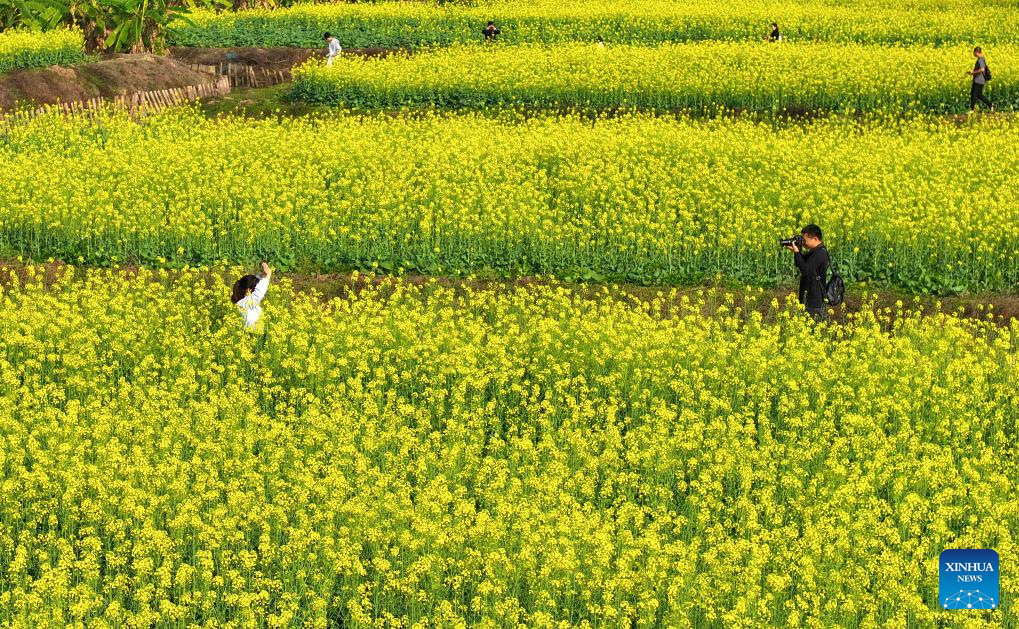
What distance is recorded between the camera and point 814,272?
18.6 m

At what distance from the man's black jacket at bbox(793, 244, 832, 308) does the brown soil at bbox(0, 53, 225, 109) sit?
23.1m

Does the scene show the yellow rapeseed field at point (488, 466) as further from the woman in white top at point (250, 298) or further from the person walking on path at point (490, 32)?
the person walking on path at point (490, 32)

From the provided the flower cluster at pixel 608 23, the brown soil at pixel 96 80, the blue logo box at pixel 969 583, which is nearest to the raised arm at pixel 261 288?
the blue logo box at pixel 969 583

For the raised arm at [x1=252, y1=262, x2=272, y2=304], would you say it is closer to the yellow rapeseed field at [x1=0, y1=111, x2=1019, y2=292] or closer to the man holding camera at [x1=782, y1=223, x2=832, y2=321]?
the yellow rapeseed field at [x1=0, y1=111, x2=1019, y2=292]

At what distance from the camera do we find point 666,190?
83.1 ft

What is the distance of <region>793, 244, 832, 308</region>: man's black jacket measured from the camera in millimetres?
18438

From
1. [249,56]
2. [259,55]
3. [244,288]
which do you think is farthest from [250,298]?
[259,55]

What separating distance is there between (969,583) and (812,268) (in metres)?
7.24

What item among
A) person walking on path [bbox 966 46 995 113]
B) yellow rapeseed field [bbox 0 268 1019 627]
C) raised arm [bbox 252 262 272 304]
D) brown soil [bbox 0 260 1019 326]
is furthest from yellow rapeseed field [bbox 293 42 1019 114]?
raised arm [bbox 252 262 272 304]

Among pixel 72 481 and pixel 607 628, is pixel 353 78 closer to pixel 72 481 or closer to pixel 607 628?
pixel 72 481

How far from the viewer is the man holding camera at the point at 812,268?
1839 centimetres

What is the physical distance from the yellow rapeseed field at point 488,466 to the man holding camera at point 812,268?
1.73 ft

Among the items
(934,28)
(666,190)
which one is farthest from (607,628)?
(934,28)

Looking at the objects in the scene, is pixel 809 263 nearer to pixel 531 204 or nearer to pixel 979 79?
pixel 531 204
